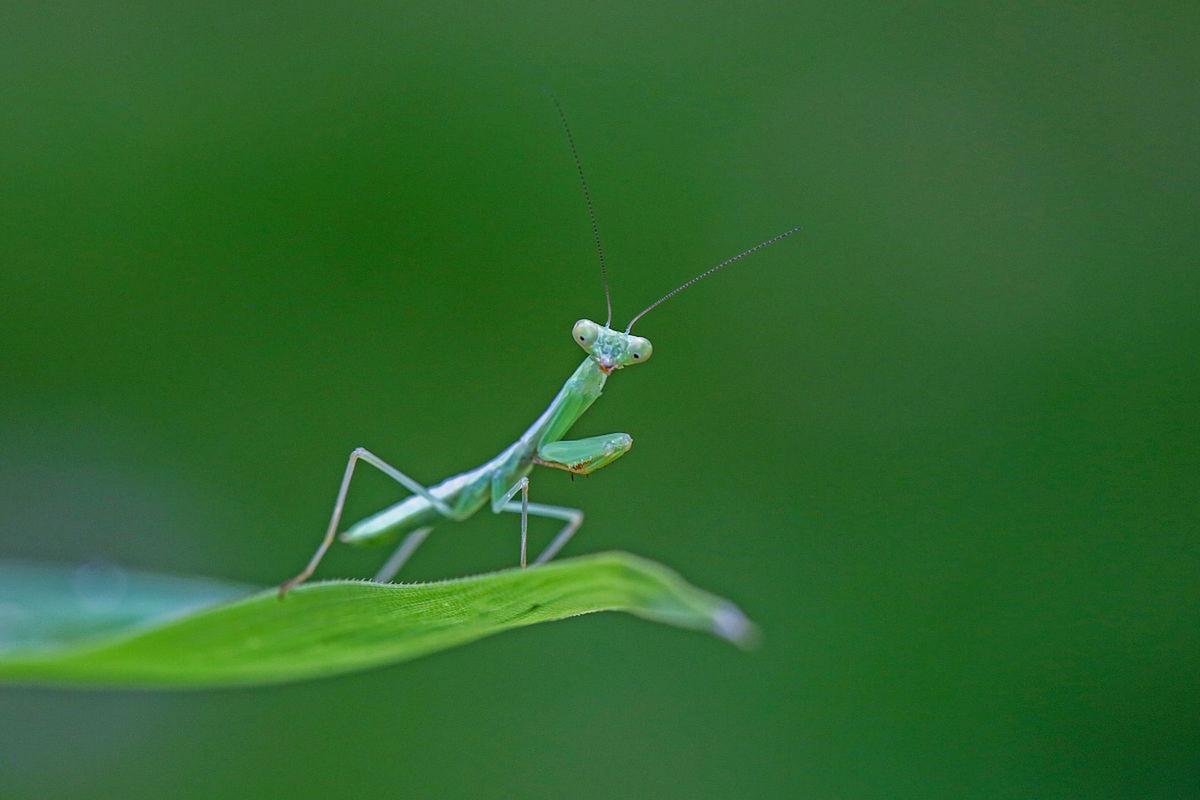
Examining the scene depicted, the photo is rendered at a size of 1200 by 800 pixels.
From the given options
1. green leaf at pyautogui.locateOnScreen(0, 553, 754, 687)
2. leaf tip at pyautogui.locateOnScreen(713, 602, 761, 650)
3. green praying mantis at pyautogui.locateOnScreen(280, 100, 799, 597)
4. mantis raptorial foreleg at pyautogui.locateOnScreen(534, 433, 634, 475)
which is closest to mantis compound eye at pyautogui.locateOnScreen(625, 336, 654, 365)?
green praying mantis at pyautogui.locateOnScreen(280, 100, 799, 597)

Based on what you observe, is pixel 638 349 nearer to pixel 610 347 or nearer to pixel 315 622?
pixel 610 347

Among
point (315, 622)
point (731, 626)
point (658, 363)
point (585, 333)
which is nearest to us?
point (731, 626)

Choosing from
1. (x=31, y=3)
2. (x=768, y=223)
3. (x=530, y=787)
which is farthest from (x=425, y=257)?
(x=530, y=787)

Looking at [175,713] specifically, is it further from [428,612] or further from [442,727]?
[428,612]

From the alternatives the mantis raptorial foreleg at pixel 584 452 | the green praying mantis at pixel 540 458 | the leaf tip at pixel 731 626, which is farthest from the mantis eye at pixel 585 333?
the leaf tip at pixel 731 626

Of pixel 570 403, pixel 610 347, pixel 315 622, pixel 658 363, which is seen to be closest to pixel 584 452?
pixel 570 403

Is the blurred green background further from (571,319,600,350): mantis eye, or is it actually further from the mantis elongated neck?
(571,319,600,350): mantis eye
